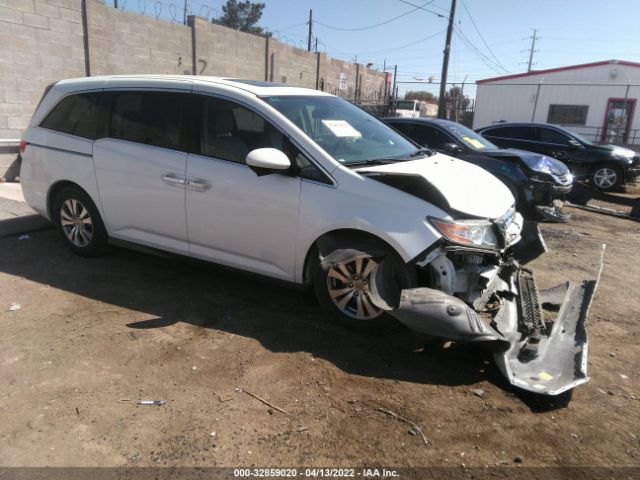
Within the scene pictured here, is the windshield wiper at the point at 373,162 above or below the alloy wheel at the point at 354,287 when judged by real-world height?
above

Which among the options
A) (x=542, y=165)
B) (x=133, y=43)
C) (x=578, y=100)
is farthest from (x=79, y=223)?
(x=578, y=100)

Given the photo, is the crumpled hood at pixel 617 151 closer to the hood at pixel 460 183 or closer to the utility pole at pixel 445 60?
the hood at pixel 460 183

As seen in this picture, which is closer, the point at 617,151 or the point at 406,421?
the point at 406,421

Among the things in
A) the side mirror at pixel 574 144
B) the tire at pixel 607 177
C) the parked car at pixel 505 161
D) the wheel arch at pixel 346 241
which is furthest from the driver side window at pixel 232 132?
the tire at pixel 607 177

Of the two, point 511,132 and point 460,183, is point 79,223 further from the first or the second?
point 511,132

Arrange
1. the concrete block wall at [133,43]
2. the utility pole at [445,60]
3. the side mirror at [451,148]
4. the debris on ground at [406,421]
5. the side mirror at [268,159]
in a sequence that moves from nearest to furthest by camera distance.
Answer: the debris on ground at [406,421]
the side mirror at [268,159]
the side mirror at [451,148]
the concrete block wall at [133,43]
the utility pole at [445,60]

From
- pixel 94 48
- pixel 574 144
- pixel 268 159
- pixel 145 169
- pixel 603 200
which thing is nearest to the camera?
pixel 268 159

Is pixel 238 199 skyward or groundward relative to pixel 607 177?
skyward

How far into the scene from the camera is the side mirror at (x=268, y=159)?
11.8 ft

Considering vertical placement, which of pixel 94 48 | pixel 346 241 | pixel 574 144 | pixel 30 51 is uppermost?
pixel 94 48

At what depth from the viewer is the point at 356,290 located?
143 inches

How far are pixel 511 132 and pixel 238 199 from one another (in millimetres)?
9826

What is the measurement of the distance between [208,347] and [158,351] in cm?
35

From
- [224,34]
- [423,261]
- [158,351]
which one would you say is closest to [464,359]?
[423,261]
